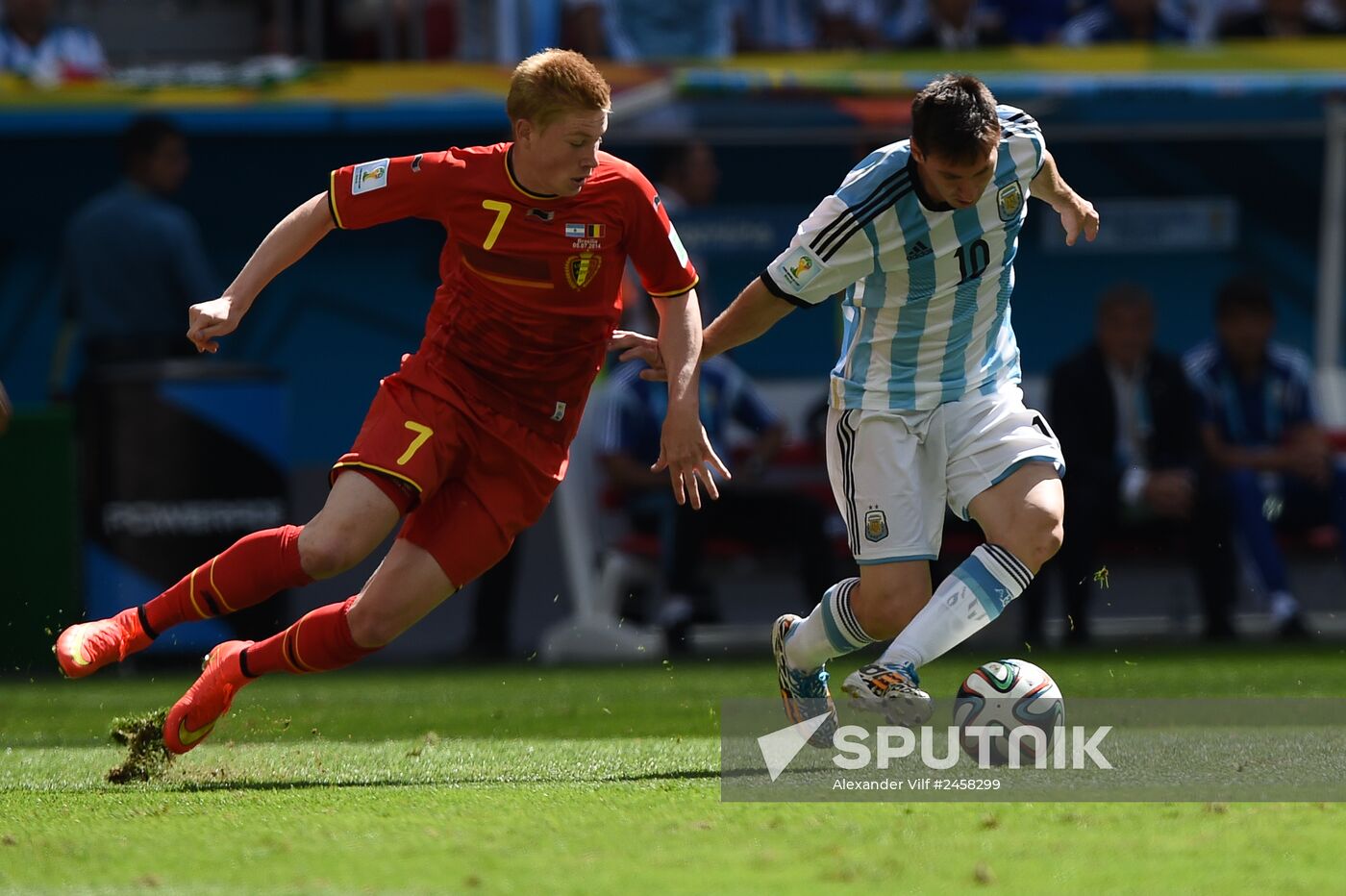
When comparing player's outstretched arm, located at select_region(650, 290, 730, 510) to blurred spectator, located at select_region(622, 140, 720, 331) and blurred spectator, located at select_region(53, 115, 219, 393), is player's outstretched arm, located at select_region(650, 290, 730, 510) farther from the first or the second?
blurred spectator, located at select_region(53, 115, 219, 393)

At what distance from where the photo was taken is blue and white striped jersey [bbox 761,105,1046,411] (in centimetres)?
541

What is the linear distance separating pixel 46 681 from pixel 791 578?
13.5 ft

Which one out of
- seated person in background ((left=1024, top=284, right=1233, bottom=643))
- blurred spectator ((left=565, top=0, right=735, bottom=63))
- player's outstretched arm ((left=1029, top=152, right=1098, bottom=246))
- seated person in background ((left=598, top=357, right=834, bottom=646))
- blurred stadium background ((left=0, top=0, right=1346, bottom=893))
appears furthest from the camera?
blurred spectator ((left=565, top=0, right=735, bottom=63))

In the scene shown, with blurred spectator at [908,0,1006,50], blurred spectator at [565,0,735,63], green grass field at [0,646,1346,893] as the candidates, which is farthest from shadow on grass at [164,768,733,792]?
blurred spectator at [908,0,1006,50]

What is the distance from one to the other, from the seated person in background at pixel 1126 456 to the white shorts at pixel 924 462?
4682 millimetres

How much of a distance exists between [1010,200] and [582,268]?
122cm

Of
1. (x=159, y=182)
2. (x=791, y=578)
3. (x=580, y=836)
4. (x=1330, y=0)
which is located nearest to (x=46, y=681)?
(x=159, y=182)

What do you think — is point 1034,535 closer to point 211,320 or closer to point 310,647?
point 310,647

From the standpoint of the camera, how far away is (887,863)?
400cm

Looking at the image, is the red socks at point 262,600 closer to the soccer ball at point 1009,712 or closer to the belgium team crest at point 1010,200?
the soccer ball at point 1009,712

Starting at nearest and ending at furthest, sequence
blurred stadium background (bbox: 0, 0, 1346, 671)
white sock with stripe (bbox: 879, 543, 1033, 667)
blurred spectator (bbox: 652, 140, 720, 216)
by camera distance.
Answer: white sock with stripe (bbox: 879, 543, 1033, 667) < blurred stadium background (bbox: 0, 0, 1346, 671) < blurred spectator (bbox: 652, 140, 720, 216)

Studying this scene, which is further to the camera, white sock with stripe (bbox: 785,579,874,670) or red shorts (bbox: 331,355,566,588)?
white sock with stripe (bbox: 785,579,874,670)

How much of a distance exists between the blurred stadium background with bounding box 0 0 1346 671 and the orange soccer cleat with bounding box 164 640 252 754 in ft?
14.2

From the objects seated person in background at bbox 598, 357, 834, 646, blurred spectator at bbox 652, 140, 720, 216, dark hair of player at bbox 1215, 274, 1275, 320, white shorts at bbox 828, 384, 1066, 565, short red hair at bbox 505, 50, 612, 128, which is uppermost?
short red hair at bbox 505, 50, 612, 128
